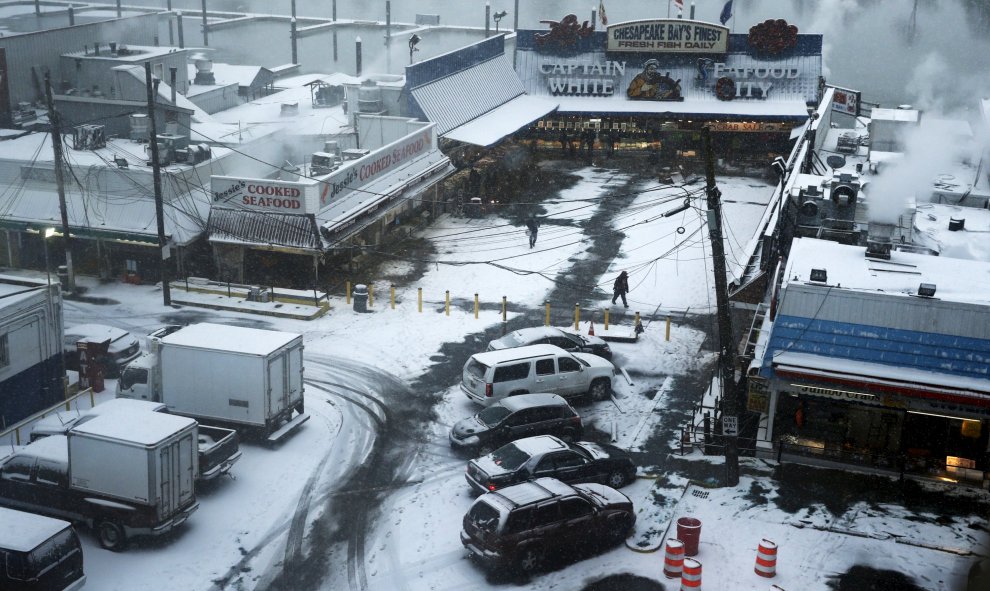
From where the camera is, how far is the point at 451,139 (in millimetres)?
47062

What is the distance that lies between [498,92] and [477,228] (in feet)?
43.4

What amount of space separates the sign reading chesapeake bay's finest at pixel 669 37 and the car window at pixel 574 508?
41158 millimetres

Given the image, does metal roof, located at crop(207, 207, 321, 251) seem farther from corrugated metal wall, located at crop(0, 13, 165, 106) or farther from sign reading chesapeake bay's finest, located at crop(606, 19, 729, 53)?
sign reading chesapeake bay's finest, located at crop(606, 19, 729, 53)

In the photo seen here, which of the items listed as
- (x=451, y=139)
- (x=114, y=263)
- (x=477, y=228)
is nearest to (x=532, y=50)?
(x=451, y=139)

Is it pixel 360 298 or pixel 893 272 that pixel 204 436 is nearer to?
pixel 360 298

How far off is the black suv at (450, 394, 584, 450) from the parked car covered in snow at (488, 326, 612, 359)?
392 cm

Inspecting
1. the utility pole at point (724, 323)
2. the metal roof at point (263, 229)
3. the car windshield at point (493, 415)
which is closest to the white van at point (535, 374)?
the car windshield at point (493, 415)

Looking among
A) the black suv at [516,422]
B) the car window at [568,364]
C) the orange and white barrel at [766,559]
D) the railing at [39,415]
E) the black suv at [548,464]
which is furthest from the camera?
the car window at [568,364]

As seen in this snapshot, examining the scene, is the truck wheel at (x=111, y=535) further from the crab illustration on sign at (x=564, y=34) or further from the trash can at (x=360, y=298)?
the crab illustration on sign at (x=564, y=34)

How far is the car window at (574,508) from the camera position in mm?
19484

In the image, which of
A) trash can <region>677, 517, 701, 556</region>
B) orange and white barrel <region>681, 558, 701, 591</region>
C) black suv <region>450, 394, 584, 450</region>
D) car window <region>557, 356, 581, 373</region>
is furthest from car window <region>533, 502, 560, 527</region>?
car window <region>557, 356, 581, 373</region>

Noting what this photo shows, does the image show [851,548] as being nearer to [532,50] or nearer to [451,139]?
[451,139]

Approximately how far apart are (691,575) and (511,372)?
9.61m

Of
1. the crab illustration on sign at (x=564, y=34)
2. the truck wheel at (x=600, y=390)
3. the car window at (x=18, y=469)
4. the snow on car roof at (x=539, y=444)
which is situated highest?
the crab illustration on sign at (x=564, y=34)
